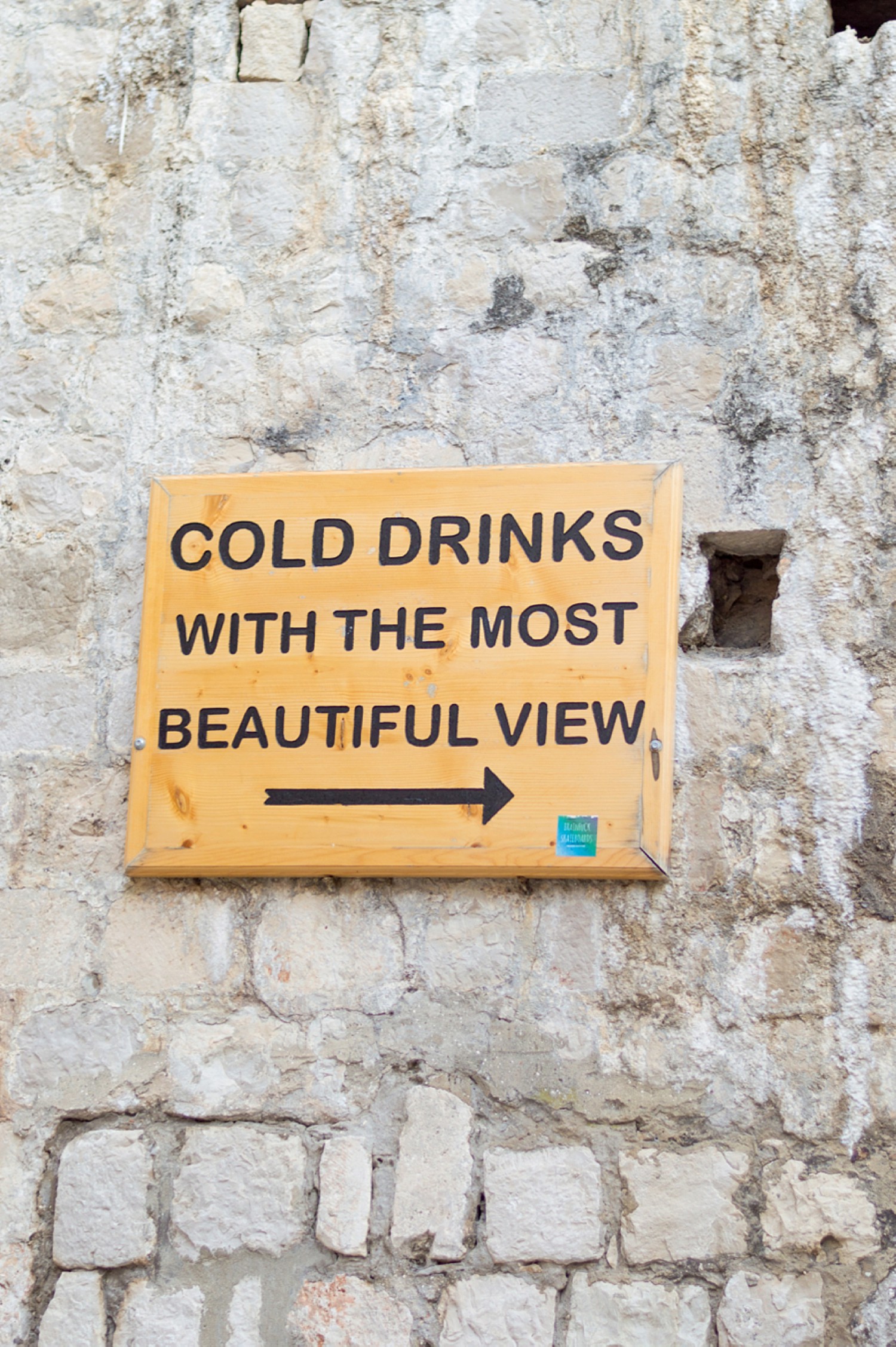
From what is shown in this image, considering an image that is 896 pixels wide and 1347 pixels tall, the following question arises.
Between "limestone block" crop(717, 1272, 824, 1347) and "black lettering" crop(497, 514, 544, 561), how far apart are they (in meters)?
1.13

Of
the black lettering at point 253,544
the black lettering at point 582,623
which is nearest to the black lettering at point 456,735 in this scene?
the black lettering at point 582,623

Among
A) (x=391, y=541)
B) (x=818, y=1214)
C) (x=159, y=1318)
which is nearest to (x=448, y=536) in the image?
(x=391, y=541)

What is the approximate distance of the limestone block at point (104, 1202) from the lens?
210 cm

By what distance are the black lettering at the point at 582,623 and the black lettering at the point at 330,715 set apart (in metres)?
0.38

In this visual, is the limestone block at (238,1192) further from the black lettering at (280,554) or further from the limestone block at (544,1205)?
the black lettering at (280,554)

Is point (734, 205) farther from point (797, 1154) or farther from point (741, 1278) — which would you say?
point (741, 1278)

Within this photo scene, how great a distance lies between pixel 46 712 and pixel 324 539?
58cm

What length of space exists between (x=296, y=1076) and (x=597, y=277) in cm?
143

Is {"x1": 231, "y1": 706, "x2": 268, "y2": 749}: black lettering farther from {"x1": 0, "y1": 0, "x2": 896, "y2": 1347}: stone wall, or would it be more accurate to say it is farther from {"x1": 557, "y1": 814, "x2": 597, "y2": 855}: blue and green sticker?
{"x1": 557, "y1": 814, "x2": 597, "y2": 855}: blue and green sticker

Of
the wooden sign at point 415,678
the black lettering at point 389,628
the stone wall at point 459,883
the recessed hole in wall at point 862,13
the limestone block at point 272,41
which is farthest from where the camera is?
the recessed hole in wall at point 862,13

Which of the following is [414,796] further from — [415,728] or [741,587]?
[741,587]

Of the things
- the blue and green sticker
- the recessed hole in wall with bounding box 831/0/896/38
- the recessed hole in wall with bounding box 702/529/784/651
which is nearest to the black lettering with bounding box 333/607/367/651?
the blue and green sticker

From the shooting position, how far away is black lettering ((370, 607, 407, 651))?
2.24 meters

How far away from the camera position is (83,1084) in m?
2.19
